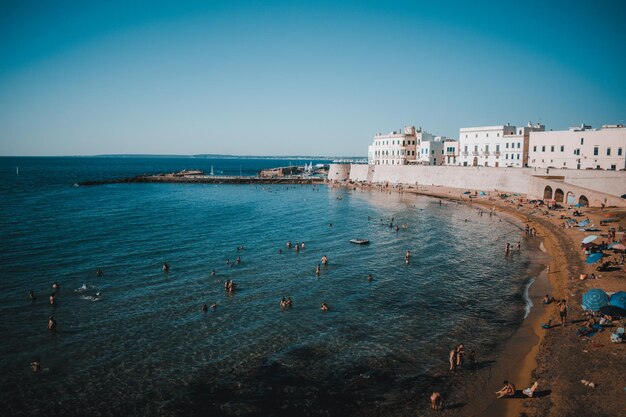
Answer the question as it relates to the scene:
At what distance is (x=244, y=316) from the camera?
25.5m

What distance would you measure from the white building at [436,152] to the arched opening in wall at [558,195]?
1418 inches

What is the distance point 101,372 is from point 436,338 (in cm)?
1723

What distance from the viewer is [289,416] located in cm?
1617

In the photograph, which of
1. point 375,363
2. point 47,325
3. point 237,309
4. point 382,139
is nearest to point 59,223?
point 47,325

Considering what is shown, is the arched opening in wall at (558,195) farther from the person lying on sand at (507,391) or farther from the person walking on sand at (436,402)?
the person walking on sand at (436,402)

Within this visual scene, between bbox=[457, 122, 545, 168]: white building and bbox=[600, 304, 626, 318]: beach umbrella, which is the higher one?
bbox=[457, 122, 545, 168]: white building

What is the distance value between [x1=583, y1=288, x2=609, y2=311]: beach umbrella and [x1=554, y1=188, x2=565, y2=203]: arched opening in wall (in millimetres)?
43624

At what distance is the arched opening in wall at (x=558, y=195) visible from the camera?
5988cm

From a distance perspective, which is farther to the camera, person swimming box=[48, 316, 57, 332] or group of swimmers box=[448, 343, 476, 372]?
person swimming box=[48, 316, 57, 332]

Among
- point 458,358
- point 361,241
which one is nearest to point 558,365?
point 458,358

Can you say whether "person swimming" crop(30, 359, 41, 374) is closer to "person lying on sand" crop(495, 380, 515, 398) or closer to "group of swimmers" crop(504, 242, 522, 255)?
"person lying on sand" crop(495, 380, 515, 398)

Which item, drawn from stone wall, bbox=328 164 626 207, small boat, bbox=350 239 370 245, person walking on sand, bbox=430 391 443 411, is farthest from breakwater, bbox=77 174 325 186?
person walking on sand, bbox=430 391 443 411

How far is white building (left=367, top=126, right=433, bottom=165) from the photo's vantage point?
10681 cm

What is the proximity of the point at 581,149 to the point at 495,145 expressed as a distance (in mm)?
19776
